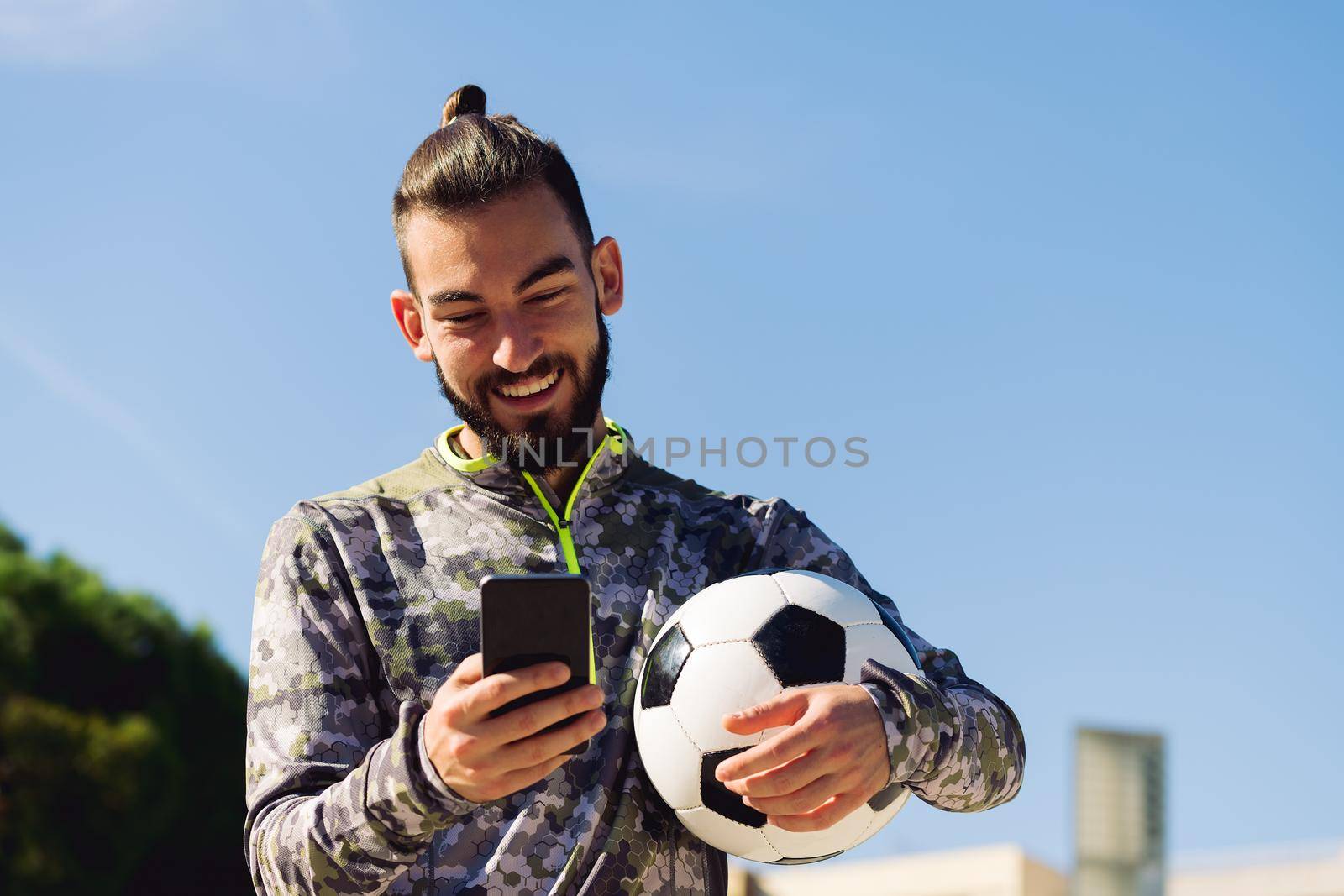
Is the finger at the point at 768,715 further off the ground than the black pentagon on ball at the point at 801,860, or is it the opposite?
the finger at the point at 768,715

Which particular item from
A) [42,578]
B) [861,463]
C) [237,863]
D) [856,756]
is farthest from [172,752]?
[856,756]

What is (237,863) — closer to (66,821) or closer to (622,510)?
(66,821)

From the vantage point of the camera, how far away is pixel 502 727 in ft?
8.31

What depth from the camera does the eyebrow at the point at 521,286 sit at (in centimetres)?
365

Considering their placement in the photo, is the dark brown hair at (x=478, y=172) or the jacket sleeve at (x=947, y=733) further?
the dark brown hair at (x=478, y=172)

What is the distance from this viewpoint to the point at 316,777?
3172 millimetres

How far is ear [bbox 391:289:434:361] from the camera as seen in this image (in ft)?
12.9

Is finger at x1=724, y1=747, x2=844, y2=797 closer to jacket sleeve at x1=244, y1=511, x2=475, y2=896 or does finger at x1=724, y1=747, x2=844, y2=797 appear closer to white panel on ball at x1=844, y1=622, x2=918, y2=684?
white panel on ball at x1=844, y1=622, x2=918, y2=684

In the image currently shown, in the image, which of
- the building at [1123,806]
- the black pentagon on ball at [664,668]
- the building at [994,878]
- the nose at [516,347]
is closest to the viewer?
the black pentagon on ball at [664,668]

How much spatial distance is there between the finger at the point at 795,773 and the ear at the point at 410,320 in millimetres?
1694

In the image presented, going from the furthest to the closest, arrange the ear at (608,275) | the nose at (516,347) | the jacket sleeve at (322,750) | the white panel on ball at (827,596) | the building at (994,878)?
the building at (994,878) → the ear at (608,275) → the nose at (516,347) → the white panel on ball at (827,596) → the jacket sleeve at (322,750)

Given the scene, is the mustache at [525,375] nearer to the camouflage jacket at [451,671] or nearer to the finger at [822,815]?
the camouflage jacket at [451,671]

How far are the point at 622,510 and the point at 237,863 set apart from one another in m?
24.1

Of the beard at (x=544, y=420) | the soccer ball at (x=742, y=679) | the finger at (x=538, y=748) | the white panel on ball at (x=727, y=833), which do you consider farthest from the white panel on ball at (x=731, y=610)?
the finger at (x=538, y=748)
